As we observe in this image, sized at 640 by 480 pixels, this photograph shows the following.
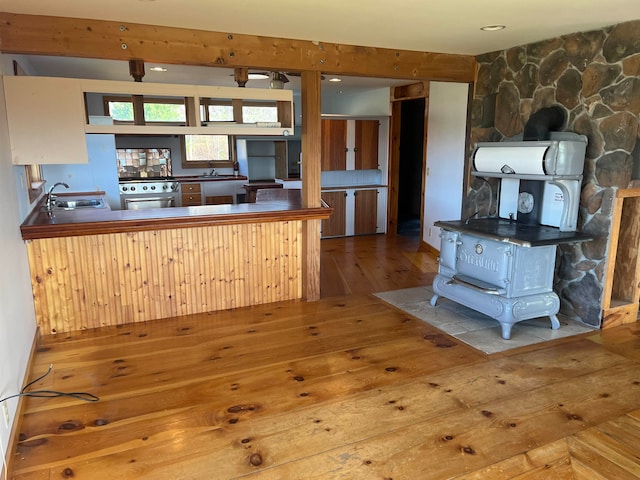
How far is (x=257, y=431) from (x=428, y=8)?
278 centimetres

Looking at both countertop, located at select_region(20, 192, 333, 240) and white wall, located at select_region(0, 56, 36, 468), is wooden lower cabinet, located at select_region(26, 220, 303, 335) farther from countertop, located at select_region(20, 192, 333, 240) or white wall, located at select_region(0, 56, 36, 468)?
white wall, located at select_region(0, 56, 36, 468)

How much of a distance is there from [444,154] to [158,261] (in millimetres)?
3772

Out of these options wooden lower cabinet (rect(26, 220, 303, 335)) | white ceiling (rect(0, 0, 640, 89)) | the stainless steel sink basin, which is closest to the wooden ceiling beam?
white ceiling (rect(0, 0, 640, 89))

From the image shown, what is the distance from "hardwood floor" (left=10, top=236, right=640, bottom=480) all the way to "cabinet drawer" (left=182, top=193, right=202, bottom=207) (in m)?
3.78

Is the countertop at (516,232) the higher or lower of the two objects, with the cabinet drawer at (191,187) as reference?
lower

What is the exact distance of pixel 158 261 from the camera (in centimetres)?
395

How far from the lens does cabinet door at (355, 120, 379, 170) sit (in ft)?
24.0

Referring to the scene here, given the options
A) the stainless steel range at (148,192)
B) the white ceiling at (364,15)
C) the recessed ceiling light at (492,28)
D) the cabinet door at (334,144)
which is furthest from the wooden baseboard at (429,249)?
the stainless steel range at (148,192)

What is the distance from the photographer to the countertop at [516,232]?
11.1 ft

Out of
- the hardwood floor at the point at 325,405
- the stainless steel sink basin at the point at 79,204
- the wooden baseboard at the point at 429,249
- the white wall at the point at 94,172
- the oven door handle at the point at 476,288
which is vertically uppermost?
the white wall at the point at 94,172

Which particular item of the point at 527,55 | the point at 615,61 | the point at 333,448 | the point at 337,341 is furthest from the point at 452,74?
the point at 333,448

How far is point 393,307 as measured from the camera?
4.27 meters

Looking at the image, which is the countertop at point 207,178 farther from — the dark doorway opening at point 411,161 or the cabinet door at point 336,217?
the dark doorway opening at point 411,161

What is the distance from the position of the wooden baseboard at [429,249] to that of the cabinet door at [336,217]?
4.68ft
